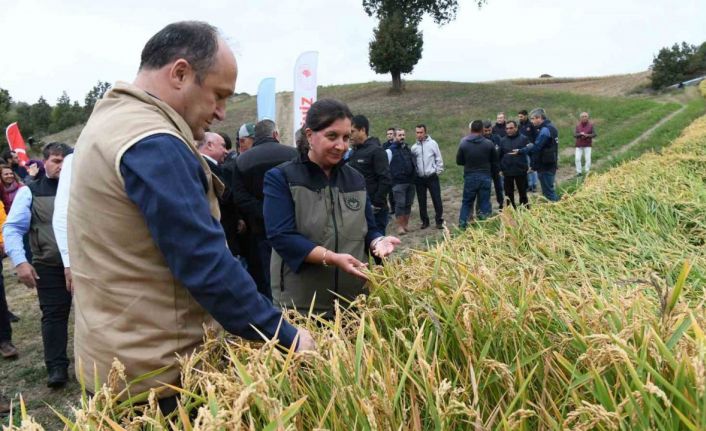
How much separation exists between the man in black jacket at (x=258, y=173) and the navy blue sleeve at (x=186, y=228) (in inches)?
138

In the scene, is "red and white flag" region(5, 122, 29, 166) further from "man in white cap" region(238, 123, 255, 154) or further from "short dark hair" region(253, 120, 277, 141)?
"short dark hair" region(253, 120, 277, 141)

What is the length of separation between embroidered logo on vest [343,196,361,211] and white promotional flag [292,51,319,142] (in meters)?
7.05

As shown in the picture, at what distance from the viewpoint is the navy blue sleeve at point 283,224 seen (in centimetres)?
250

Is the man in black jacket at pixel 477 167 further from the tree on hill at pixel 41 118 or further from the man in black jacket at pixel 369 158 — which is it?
the tree on hill at pixel 41 118

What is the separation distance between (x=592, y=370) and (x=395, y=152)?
8.49 m

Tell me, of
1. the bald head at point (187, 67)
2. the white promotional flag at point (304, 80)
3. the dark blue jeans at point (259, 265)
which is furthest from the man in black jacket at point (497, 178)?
the bald head at point (187, 67)

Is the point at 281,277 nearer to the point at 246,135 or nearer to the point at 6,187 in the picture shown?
the point at 246,135

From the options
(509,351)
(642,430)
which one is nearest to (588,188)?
(509,351)

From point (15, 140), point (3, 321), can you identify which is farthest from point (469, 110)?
point (3, 321)

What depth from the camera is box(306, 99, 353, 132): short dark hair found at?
8.16ft

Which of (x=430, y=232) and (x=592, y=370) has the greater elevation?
(x=592, y=370)

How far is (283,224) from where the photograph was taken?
2.56 metres

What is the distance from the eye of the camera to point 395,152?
9609mm

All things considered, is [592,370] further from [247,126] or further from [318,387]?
[247,126]
